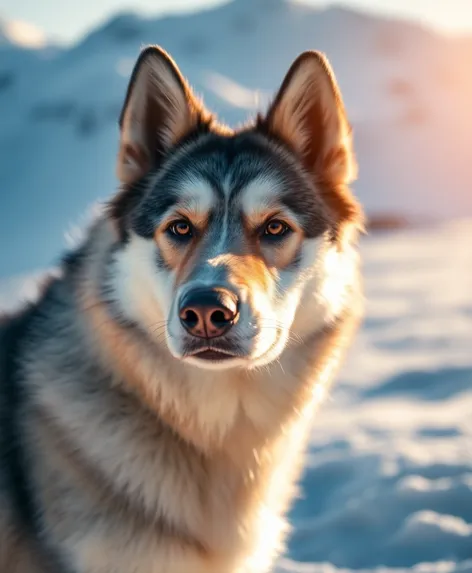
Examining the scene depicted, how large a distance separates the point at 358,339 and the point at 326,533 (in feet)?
11.2

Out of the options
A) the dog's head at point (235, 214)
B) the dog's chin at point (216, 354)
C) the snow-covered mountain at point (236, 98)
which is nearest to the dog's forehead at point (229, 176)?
the dog's head at point (235, 214)

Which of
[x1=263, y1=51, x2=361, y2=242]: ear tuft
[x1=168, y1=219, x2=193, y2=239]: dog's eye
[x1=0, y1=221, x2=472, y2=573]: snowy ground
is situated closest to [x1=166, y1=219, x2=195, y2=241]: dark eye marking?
[x1=168, y1=219, x2=193, y2=239]: dog's eye

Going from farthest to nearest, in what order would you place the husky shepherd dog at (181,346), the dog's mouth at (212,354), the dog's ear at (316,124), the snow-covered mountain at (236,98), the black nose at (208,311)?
the snow-covered mountain at (236,98) < the dog's ear at (316,124) < the husky shepherd dog at (181,346) < the dog's mouth at (212,354) < the black nose at (208,311)

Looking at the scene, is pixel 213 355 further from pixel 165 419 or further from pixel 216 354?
pixel 165 419

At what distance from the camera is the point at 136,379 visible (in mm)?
2221

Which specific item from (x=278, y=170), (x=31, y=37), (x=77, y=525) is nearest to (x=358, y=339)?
(x=278, y=170)

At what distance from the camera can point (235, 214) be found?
7.33 feet

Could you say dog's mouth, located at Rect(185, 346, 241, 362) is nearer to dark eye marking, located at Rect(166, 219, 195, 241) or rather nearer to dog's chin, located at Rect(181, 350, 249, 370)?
dog's chin, located at Rect(181, 350, 249, 370)

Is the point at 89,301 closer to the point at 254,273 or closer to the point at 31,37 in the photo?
the point at 254,273

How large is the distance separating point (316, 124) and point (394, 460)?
192 centimetres

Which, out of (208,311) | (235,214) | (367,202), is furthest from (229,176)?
(367,202)

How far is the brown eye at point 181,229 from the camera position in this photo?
224cm

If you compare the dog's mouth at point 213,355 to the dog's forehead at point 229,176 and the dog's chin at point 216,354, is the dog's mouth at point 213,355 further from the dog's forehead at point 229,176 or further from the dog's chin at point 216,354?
the dog's forehead at point 229,176

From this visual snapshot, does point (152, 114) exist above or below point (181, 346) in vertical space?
above
